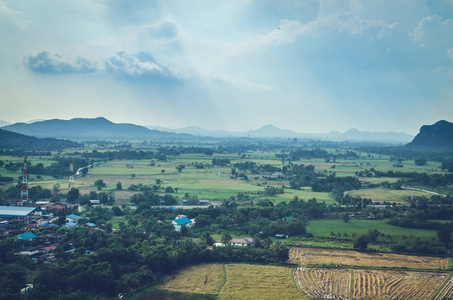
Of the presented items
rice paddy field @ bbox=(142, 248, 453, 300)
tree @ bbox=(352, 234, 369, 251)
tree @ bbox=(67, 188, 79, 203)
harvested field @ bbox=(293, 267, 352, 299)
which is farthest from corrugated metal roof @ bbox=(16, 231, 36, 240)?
tree @ bbox=(352, 234, 369, 251)

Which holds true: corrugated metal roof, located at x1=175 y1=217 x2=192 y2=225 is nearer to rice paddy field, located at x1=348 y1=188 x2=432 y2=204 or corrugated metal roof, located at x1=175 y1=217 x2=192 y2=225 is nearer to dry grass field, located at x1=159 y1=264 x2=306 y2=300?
dry grass field, located at x1=159 y1=264 x2=306 y2=300

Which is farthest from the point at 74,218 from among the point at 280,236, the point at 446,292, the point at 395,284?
the point at 446,292

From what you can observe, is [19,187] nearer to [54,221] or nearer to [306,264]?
[54,221]

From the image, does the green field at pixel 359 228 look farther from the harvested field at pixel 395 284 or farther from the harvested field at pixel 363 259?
the harvested field at pixel 395 284

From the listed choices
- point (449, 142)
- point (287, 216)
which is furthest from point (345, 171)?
point (449, 142)

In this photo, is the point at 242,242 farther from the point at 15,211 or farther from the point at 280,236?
the point at 15,211

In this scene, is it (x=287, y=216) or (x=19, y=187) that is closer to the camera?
(x=287, y=216)
